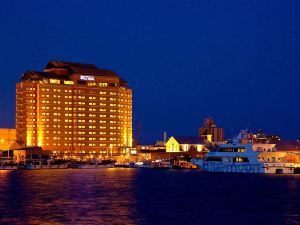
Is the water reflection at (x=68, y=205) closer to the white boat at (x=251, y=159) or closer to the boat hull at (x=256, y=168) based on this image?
the white boat at (x=251, y=159)

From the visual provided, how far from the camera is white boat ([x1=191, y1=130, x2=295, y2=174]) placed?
143337 mm

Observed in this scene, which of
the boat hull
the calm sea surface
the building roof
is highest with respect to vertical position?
the building roof

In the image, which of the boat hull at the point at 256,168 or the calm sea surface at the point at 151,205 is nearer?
the calm sea surface at the point at 151,205

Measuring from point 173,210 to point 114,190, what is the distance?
2753cm

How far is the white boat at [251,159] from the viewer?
143 m

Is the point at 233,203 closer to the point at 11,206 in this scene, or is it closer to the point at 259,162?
the point at 11,206

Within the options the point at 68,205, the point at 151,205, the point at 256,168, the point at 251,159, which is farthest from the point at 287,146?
the point at 68,205

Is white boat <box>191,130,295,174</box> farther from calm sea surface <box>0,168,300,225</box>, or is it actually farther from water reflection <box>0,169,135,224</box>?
A: water reflection <box>0,169,135,224</box>

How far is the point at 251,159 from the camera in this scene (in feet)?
473

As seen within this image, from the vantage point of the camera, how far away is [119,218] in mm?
58812

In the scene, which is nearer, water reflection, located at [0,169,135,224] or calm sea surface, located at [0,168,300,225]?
water reflection, located at [0,169,135,224]

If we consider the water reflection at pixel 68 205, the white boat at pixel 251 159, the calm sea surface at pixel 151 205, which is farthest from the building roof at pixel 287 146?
the water reflection at pixel 68 205

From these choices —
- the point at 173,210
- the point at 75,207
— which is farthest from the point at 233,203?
the point at 75,207

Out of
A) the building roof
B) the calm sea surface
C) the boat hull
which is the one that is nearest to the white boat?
the boat hull
